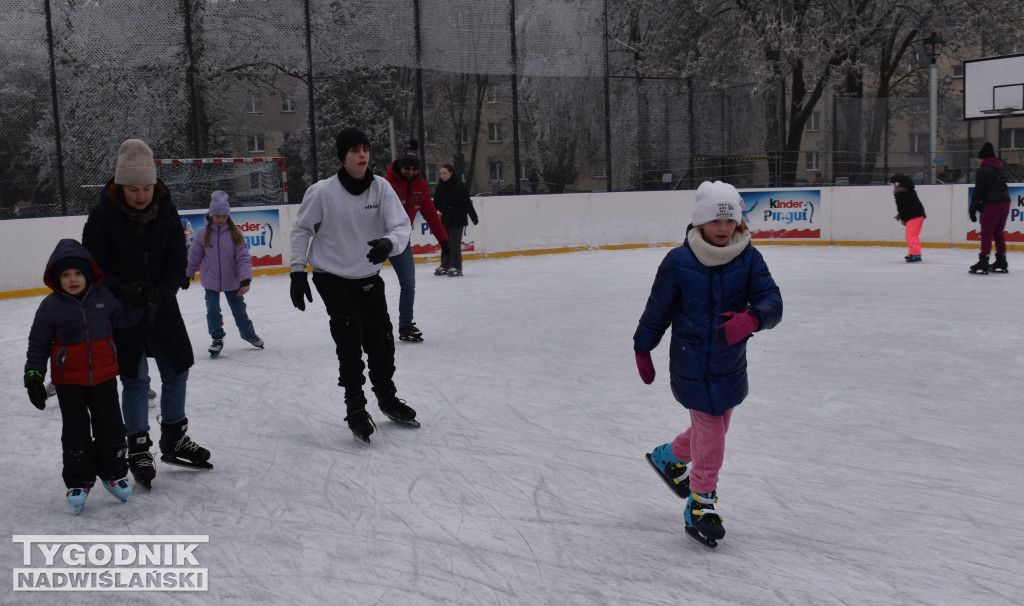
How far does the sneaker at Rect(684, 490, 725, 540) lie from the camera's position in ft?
10.5

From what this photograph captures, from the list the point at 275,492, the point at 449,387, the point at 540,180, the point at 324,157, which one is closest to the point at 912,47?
the point at 540,180

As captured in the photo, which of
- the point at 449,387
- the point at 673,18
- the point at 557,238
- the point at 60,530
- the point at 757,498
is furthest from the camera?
the point at 673,18

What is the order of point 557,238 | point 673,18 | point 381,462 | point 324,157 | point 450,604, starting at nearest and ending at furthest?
point 450,604
point 381,462
point 324,157
point 557,238
point 673,18

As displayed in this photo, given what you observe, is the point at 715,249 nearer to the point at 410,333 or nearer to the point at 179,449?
the point at 179,449

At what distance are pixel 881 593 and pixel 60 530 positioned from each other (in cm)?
296

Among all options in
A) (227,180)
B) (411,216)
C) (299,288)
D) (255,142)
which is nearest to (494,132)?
(255,142)

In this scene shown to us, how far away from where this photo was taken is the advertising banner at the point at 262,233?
13.5 m

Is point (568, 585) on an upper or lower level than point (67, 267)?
lower

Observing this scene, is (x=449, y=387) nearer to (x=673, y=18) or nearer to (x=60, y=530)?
(x=60, y=530)

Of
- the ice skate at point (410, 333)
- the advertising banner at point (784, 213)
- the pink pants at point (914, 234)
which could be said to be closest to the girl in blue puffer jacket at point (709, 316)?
the ice skate at point (410, 333)

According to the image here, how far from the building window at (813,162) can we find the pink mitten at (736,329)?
1625 cm

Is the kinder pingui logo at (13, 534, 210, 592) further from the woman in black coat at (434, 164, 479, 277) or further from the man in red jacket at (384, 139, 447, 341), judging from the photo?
the woman in black coat at (434, 164, 479, 277)

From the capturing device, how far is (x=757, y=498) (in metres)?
3.77

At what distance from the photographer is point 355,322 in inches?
185
